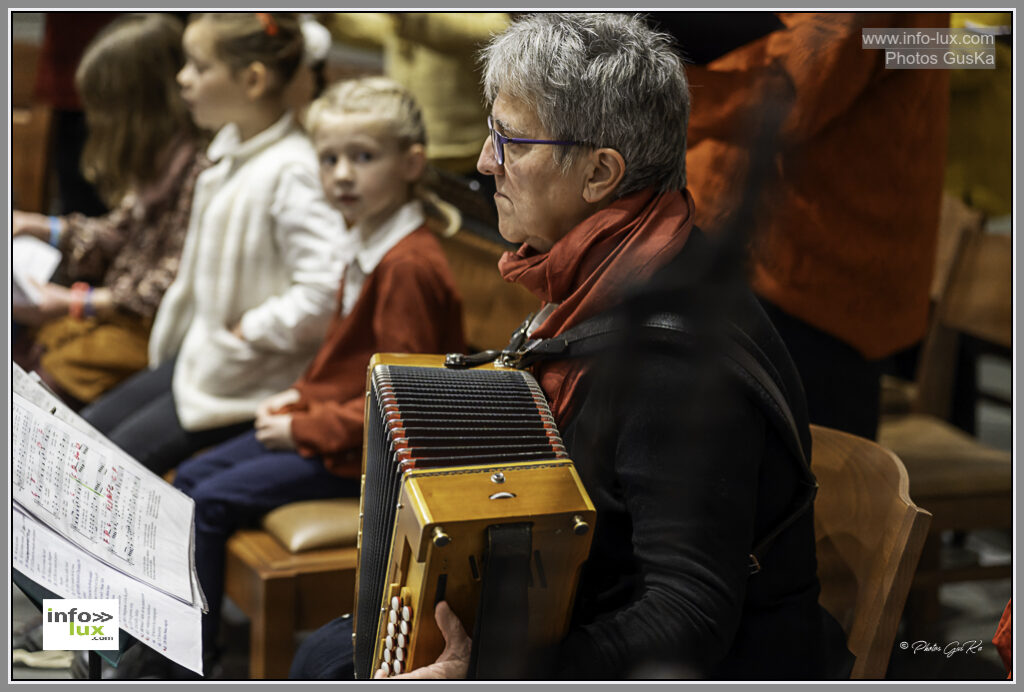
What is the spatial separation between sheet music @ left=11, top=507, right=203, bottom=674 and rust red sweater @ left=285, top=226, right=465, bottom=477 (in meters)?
0.65

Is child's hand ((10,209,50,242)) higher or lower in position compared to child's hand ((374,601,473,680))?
lower

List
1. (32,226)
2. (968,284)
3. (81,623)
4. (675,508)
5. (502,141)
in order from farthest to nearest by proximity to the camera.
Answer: (32,226), (968,284), (81,623), (502,141), (675,508)

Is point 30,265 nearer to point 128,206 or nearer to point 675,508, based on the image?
point 128,206

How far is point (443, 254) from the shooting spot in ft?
6.73

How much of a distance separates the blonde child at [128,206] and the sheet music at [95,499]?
4.06 ft

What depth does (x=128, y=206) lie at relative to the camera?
278 cm

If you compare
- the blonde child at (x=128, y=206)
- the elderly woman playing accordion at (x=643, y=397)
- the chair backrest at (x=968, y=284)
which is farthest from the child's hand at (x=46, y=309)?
the chair backrest at (x=968, y=284)

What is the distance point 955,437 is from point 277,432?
1.41 m

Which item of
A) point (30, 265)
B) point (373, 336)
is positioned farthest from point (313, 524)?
point (30, 265)

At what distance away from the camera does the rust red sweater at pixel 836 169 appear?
5.04 feet

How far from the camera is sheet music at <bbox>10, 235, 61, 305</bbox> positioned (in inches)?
107

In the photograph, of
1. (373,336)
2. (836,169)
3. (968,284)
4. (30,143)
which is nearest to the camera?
(836,169)

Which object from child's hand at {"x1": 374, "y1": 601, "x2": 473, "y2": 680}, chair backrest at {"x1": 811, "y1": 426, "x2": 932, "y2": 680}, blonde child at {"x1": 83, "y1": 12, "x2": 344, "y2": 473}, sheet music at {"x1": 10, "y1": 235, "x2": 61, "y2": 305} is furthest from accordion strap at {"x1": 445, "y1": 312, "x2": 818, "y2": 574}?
sheet music at {"x1": 10, "y1": 235, "x2": 61, "y2": 305}

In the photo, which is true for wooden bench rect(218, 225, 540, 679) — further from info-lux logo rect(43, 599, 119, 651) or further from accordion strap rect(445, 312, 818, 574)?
accordion strap rect(445, 312, 818, 574)
